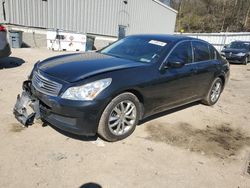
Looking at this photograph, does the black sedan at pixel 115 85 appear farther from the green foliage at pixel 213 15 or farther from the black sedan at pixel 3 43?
the green foliage at pixel 213 15

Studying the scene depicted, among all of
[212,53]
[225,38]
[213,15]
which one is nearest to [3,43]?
[212,53]

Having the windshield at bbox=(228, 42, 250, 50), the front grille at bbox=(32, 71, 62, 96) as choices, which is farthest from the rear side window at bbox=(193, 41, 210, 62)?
the windshield at bbox=(228, 42, 250, 50)

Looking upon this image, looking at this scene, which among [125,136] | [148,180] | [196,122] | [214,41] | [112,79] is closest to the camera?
[148,180]

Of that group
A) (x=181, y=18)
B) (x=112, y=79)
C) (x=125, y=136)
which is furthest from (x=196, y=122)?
(x=181, y=18)

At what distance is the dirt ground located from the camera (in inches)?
123

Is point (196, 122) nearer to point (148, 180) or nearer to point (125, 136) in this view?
point (125, 136)

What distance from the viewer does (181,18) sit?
49156 mm

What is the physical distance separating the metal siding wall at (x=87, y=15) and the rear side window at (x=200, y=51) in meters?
10.2

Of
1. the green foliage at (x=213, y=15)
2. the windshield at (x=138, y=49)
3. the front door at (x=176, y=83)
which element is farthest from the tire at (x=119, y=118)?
the green foliage at (x=213, y=15)

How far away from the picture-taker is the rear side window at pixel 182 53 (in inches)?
184

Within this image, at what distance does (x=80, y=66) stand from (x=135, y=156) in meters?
1.58

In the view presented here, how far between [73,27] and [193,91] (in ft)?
37.2

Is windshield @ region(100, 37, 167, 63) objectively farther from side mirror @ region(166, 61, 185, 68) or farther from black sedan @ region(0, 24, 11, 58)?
black sedan @ region(0, 24, 11, 58)

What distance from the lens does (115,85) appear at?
3.70 meters
